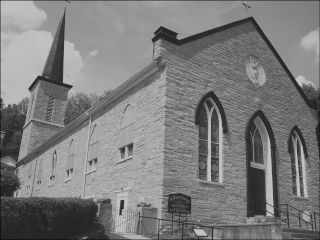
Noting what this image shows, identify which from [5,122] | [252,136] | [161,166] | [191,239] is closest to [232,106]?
A: [252,136]

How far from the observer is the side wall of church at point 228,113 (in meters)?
13.4

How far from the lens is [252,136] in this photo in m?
17.0

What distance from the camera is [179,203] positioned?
12.6 meters

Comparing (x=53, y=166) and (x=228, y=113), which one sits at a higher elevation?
(x=228, y=113)

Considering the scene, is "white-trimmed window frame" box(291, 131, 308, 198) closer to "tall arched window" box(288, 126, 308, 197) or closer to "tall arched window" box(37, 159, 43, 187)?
"tall arched window" box(288, 126, 308, 197)

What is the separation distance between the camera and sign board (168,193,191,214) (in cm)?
1245

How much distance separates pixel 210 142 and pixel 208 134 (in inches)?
13.9

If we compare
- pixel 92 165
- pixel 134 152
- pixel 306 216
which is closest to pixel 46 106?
pixel 92 165

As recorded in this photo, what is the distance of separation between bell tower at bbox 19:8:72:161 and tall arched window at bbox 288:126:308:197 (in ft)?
89.6

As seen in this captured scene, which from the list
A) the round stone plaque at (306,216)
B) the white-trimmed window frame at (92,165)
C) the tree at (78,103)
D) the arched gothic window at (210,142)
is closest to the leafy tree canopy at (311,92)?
the round stone plaque at (306,216)

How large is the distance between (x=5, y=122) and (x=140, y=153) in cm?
5410

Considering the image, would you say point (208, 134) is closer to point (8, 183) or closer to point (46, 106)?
point (8, 183)

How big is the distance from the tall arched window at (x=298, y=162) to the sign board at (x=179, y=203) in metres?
7.71

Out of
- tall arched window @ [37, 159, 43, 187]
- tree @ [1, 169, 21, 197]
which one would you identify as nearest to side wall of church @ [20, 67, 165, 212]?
tree @ [1, 169, 21, 197]
